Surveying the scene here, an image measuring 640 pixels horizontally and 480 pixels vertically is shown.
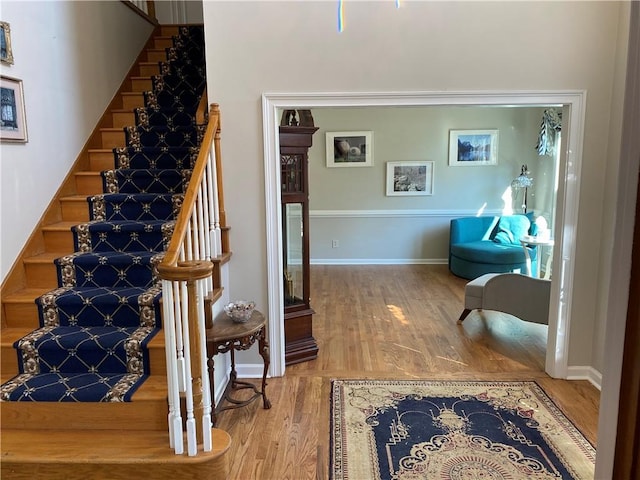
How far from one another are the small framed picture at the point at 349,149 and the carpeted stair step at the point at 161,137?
3461mm

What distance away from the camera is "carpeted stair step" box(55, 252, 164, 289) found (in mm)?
2752

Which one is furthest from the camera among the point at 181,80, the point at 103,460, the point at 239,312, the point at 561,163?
the point at 181,80

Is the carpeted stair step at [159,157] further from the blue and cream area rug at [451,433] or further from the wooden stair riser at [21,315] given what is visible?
the blue and cream area rug at [451,433]

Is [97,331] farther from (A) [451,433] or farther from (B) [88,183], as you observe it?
(A) [451,433]

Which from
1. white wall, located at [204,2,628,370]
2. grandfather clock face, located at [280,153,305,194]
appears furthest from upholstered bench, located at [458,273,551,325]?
grandfather clock face, located at [280,153,305,194]

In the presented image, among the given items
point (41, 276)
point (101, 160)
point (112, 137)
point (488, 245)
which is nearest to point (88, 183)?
point (101, 160)

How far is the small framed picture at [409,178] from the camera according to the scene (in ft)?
23.1

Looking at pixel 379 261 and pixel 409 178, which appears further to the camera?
pixel 379 261

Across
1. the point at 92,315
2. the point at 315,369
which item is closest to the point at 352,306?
the point at 315,369

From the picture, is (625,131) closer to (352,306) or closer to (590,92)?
(590,92)

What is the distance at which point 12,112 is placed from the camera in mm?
2615

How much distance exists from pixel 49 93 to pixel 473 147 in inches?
231

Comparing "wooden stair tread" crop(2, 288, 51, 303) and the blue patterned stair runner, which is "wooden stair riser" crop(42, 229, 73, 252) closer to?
the blue patterned stair runner

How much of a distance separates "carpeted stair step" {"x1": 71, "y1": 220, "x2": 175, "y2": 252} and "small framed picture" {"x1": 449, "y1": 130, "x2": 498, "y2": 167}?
5281mm
